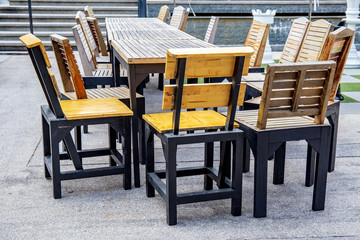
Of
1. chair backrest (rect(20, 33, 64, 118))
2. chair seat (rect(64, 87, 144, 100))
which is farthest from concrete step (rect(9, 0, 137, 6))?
chair backrest (rect(20, 33, 64, 118))

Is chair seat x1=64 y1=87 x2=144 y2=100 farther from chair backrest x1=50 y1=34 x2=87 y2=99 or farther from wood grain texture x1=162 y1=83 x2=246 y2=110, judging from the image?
wood grain texture x1=162 y1=83 x2=246 y2=110

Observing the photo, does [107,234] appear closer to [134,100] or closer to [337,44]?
[134,100]

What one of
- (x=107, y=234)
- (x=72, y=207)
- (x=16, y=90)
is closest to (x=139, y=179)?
(x=72, y=207)

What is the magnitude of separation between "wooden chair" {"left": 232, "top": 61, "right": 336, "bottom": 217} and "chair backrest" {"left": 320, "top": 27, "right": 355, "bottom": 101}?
624 mm

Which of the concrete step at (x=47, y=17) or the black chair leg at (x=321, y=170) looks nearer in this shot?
the black chair leg at (x=321, y=170)

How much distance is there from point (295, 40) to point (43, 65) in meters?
2.65

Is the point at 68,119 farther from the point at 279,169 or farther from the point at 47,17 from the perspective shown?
the point at 47,17

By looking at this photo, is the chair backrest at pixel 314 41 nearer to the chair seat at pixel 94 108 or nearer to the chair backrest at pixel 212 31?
the chair seat at pixel 94 108

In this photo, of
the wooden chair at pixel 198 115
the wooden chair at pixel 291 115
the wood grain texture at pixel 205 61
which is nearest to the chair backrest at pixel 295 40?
the wooden chair at pixel 291 115

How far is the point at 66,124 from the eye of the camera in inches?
145

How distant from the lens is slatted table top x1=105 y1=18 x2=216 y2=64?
152 inches

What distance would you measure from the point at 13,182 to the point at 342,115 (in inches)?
153

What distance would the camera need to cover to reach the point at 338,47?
404cm

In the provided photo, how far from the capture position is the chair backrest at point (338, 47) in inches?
153
